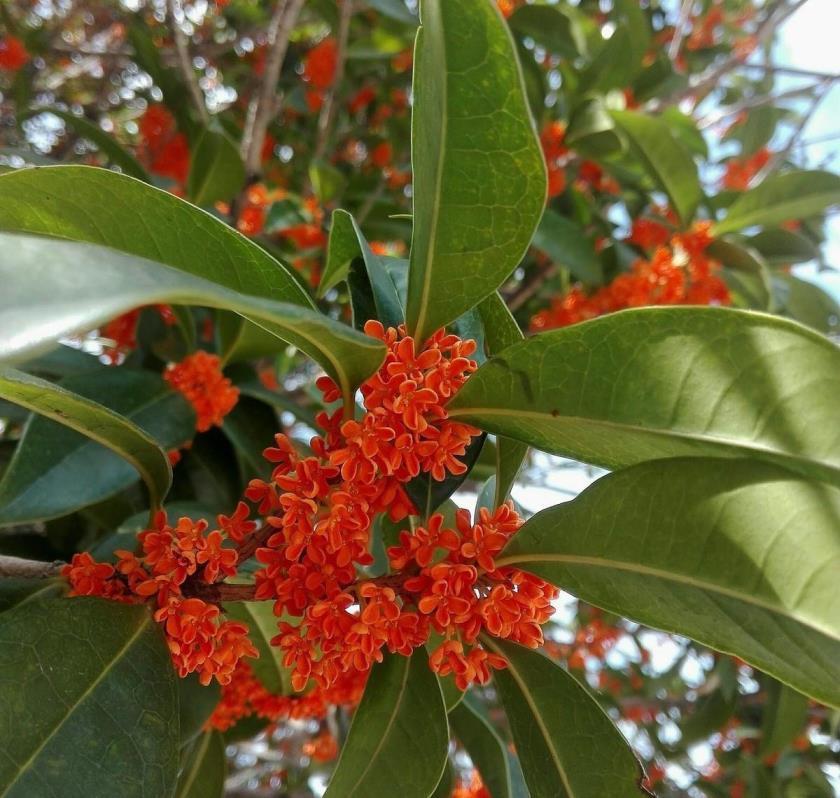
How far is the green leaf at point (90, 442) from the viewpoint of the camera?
105cm

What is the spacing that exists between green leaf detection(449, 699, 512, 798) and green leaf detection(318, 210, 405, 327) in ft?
2.97

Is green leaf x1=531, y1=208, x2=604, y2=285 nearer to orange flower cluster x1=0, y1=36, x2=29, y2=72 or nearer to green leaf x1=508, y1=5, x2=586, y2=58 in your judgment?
green leaf x1=508, y1=5, x2=586, y2=58

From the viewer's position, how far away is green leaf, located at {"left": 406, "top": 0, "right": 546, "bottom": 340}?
874 mm

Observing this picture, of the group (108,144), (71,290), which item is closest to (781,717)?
(108,144)

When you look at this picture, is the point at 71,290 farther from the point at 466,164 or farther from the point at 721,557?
the point at 721,557

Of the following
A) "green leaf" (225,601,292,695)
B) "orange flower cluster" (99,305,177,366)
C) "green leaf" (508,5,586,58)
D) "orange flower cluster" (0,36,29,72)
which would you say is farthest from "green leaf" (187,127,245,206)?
"orange flower cluster" (0,36,29,72)

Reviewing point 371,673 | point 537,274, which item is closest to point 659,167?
point 537,274

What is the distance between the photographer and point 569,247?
252 cm

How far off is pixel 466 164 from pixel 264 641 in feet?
3.18

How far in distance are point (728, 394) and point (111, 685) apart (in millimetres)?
836

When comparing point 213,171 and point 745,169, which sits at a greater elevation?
point 745,169

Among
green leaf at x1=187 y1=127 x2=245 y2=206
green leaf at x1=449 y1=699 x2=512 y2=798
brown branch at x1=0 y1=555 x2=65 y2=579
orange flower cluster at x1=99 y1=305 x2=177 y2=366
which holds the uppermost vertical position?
green leaf at x1=187 y1=127 x2=245 y2=206

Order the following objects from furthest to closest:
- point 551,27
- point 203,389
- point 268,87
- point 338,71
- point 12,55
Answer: point 12,55 → point 338,71 → point 551,27 → point 268,87 → point 203,389

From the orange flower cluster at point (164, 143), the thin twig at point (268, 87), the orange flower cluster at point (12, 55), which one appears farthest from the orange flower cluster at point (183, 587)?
the orange flower cluster at point (12, 55)
